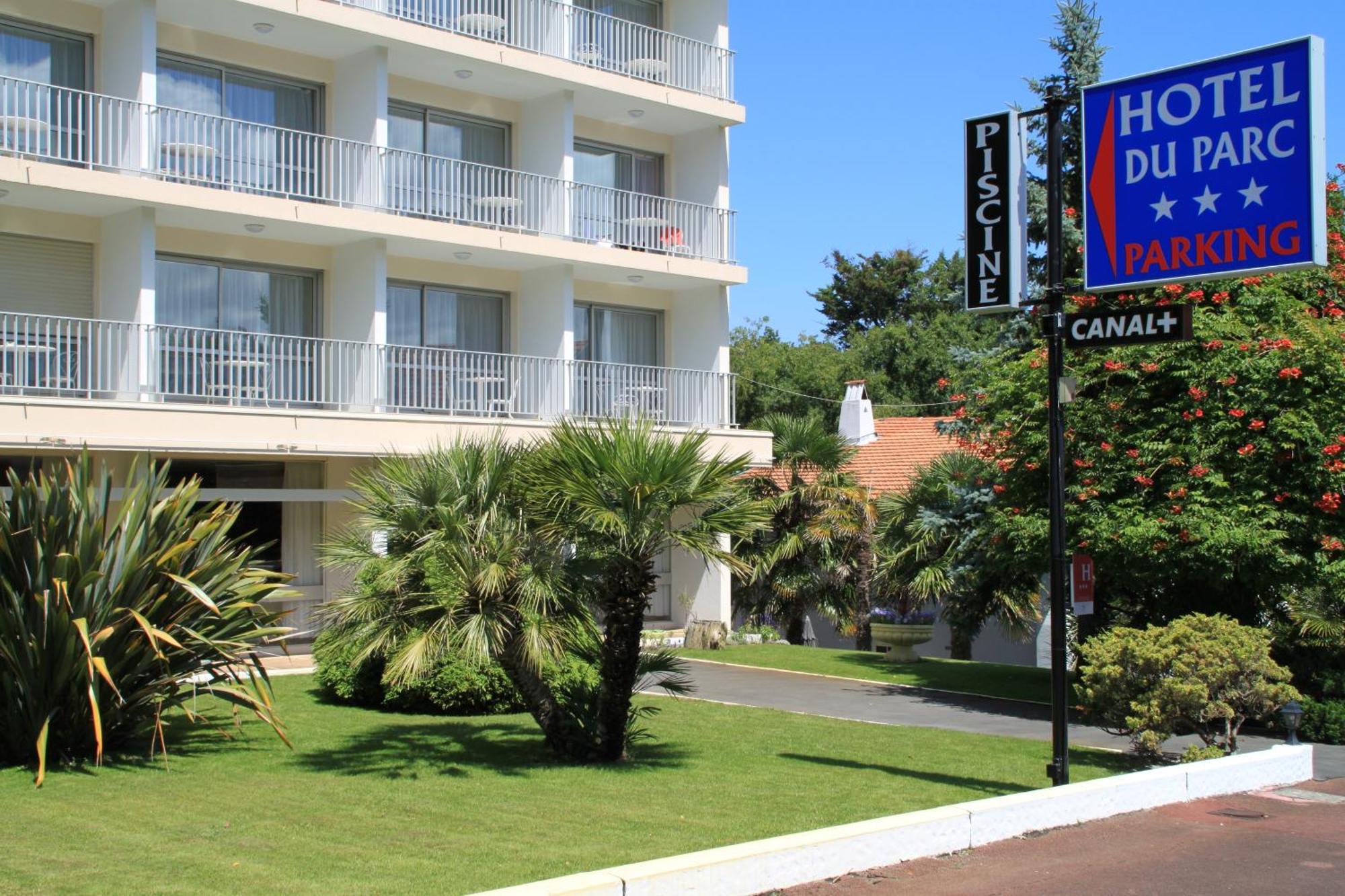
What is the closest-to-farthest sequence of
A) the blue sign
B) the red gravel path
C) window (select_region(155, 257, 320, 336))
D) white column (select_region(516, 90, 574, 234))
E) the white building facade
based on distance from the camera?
the red gravel path → the blue sign → the white building facade → window (select_region(155, 257, 320, 336)) → white column (select_region(516, 90, 574, 234))

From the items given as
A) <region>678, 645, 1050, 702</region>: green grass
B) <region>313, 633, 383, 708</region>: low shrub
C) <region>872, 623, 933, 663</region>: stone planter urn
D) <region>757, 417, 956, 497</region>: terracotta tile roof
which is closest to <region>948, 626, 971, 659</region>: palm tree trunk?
<region>678, 645, 1050, 702</region>: green grass

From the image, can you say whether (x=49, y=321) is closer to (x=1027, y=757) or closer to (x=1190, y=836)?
(x=1027, y=757)

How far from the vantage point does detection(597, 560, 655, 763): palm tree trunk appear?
1126cm

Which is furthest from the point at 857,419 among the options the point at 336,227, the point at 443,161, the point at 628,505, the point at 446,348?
the point at 628,505

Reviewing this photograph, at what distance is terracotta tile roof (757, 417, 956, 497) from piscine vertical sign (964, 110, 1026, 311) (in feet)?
61.6

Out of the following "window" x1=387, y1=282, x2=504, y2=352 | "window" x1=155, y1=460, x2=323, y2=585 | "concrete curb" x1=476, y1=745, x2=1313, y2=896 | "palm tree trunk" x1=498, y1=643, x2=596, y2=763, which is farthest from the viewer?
"window" x1=387, y1=282, x2=504, y2=352

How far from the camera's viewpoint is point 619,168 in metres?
25.5

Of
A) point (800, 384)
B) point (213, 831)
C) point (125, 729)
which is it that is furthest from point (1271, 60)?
point (800, 384)

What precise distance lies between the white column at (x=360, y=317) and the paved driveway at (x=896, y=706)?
642 cm

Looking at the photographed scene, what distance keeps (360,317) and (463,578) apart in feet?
35.9

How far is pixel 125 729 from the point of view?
11.2m

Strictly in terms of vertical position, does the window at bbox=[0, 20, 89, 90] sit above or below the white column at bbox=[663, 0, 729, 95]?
below

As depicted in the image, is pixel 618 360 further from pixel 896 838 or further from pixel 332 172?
pixel 896 838

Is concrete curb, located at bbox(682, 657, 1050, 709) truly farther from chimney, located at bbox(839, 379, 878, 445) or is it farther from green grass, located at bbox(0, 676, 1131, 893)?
chimney, located at bbox(839, 379, 878, 445)
